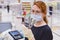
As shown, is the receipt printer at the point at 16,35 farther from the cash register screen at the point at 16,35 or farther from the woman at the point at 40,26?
the woman at the point at 40,26

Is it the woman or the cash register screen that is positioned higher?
Result: the woman

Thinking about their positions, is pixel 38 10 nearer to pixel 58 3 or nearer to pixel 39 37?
pixel 39 37

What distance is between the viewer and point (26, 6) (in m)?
3.80

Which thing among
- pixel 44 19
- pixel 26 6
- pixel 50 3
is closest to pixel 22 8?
pixel 26 6

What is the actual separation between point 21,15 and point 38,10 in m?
2.52

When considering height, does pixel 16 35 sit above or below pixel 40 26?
below

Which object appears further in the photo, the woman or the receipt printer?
the receipt printer

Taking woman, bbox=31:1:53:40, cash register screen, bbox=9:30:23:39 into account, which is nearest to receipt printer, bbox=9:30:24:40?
cash register screen, bbox=9:30:23:39

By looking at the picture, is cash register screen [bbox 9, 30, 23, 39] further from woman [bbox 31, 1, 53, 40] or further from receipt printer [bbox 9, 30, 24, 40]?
woman [bbox 31, 1, 53, 40]

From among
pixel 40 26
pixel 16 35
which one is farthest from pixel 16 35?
pixel 40 26

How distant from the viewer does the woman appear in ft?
4.21

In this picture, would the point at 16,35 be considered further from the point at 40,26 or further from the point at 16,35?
the point at 40,26

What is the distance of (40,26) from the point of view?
1315 mm

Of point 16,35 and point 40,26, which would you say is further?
point 16,35
